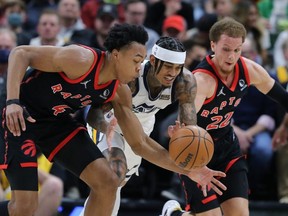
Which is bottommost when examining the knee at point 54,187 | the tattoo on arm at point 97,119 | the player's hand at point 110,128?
the knee at point 54,187

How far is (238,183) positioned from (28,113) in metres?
2.05

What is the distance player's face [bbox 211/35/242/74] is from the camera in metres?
6.85

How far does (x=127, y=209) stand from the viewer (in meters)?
8.95

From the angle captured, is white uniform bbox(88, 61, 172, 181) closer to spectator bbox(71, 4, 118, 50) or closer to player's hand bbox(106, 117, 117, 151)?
player's hand bbox(106, 117, 117, 151)

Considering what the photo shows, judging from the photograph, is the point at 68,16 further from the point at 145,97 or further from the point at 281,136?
the point at 145,97

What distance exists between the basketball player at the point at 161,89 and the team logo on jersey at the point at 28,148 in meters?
0.53

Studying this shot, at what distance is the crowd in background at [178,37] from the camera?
359 inches

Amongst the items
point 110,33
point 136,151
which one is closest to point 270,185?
point 136,151

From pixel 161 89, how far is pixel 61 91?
97 centimetres

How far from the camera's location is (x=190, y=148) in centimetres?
611

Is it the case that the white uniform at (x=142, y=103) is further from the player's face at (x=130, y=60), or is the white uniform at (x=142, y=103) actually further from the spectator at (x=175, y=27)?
the spectator at (x=175, y=27)

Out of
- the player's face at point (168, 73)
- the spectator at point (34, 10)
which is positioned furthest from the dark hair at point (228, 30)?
the spectator at point (34, 10)

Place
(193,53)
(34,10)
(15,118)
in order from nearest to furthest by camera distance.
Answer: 1. (15,118)
2. (193,53)
3. (34,10)

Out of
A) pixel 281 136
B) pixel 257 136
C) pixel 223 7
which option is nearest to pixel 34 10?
pixel 223 7
